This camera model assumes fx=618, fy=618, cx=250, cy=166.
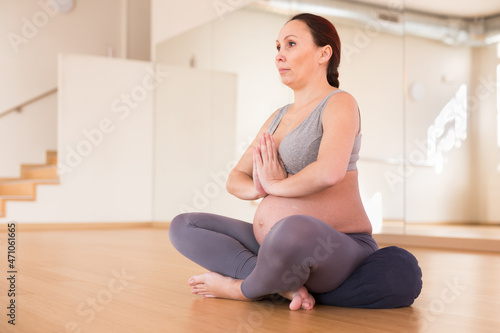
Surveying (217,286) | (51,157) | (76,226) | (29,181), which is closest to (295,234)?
(217,286)

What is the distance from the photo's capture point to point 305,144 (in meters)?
1.88

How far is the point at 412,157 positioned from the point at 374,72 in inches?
28.6

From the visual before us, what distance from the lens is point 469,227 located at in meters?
4.43

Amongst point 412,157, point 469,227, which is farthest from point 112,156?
point 469,227

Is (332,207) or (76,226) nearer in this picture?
(332,207)

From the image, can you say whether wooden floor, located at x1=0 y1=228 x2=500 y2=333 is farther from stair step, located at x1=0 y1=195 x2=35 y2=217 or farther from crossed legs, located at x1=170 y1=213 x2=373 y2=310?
stair step, located at x1=0 y1=195 x2=35 y2=217

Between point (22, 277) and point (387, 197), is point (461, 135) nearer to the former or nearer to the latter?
point (387, 197)

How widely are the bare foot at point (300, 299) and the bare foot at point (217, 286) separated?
16 cm

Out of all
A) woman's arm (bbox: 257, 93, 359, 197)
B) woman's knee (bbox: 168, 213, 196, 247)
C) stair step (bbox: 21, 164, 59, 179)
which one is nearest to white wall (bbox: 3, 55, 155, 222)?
stair step (bbox: 21, 164, 59, 179)

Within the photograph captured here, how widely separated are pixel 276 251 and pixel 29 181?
17.6 feet

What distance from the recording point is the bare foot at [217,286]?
1954 mm

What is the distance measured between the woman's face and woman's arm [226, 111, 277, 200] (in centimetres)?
26

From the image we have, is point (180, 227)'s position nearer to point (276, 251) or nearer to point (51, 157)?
point (276, 251)

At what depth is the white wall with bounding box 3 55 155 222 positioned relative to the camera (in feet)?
20.8
